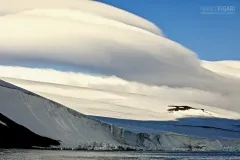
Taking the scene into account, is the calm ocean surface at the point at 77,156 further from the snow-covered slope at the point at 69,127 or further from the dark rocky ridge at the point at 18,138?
the snow-covered slope at the point at 69,127

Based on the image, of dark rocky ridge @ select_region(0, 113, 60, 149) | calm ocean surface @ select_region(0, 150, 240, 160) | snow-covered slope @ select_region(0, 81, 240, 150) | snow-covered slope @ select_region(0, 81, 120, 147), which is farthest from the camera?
snow-covered slope @ select_region(0, 81, 120, 147)

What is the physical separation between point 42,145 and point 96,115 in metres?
40.5

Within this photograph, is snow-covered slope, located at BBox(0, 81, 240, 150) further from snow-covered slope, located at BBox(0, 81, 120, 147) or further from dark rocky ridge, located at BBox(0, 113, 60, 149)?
dark rocky ridge, located at BBox(0, 113, 60, 149)

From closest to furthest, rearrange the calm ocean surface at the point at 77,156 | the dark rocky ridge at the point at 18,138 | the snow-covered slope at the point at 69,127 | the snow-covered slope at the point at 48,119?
the calm ocean surface at the point at 77,156, the dark rocky ridge at the point at 18,138, the snow-covered slope at the point at 69,127, the snow-covered slope at the point at 48,119

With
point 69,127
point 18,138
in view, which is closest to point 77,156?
point 18,138

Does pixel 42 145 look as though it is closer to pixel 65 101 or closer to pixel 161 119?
pixel 65 101

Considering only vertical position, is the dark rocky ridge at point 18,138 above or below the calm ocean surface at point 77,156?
above

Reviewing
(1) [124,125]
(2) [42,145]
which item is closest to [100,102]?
(1) [124,125]

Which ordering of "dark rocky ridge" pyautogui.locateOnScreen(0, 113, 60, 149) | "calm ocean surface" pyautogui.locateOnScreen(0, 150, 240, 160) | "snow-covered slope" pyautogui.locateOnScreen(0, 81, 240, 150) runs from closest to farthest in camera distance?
"calm ocean surface" pyautogui.locateOnScreen(0, 150, 240, 160)
"dark rocky ridge" pyautogui.locateOnScreen(0, 113, 60, 149)
"snow-covered slope" pyautogui.locateOnScreen(0, 81, 240, 150)

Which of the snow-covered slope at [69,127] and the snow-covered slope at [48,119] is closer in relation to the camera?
the snow-covered slope at [69,127]

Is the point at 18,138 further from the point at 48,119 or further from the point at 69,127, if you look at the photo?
the point at 69,127

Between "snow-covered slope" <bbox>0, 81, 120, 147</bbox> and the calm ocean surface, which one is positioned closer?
the calm ocean surface

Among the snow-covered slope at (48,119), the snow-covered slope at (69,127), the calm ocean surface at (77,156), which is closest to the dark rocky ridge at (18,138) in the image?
the snow-covered slope at (69,127)

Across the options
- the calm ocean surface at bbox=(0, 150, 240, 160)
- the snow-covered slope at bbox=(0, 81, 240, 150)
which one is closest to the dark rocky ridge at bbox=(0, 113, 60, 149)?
the snow-covered slope at bbox=(0, 81, 240, 150)
